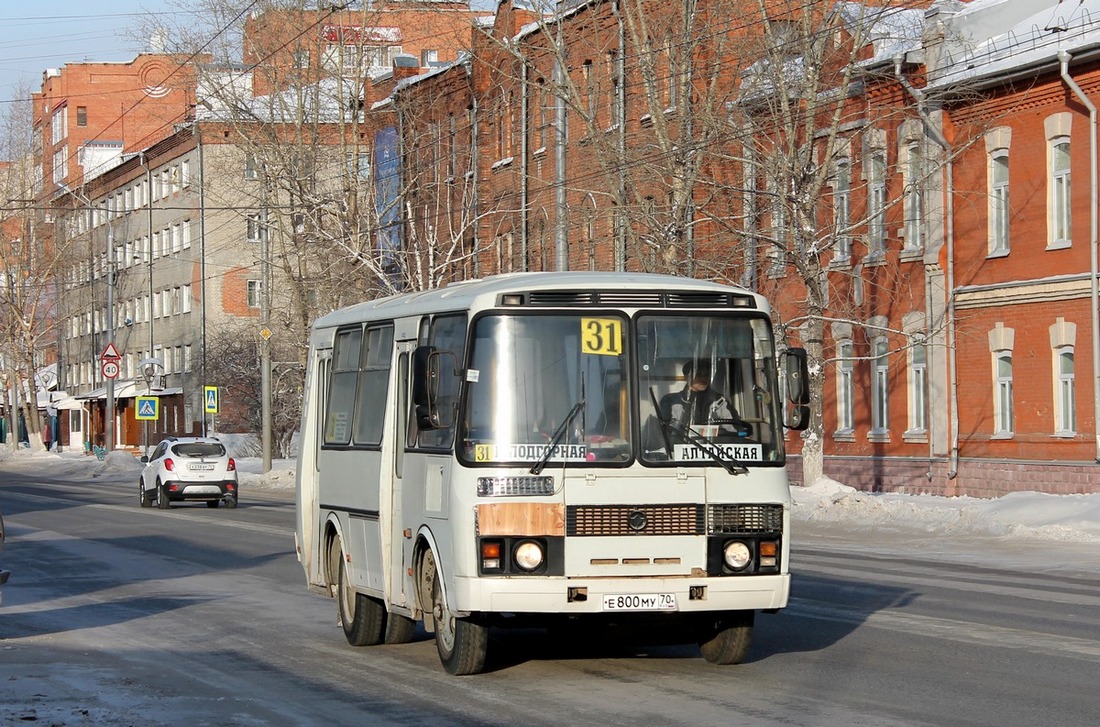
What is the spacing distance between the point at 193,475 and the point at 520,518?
28.5m

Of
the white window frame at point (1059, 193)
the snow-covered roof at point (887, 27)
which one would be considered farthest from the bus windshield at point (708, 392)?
the white window frame at point (1059, 193)

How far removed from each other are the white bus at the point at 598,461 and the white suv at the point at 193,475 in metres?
26.9

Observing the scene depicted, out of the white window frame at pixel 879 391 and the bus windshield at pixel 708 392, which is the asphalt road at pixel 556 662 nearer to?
the bus windshield at pixel 708 392

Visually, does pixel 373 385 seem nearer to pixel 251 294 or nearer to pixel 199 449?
pixel 199 449

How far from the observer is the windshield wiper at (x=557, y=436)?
11234 millimetres

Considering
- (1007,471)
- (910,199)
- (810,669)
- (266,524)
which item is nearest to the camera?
(810,669)

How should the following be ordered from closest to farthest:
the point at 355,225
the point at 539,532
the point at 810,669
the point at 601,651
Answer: the point at 539,532 → the point at 810,669 → the point at 601,651 → the point at 355,225

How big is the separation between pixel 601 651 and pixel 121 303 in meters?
89.6

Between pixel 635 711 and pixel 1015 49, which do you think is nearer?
pixel 635 711

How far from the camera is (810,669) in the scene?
471 inches

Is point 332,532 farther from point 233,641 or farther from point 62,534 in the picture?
point 62,534

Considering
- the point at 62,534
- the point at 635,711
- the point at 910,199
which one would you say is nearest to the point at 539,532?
the point at 635,711

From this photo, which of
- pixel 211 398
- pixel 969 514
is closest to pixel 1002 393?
pixel 969 514

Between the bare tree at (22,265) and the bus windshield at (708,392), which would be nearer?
the bus windshield at (708,392)
